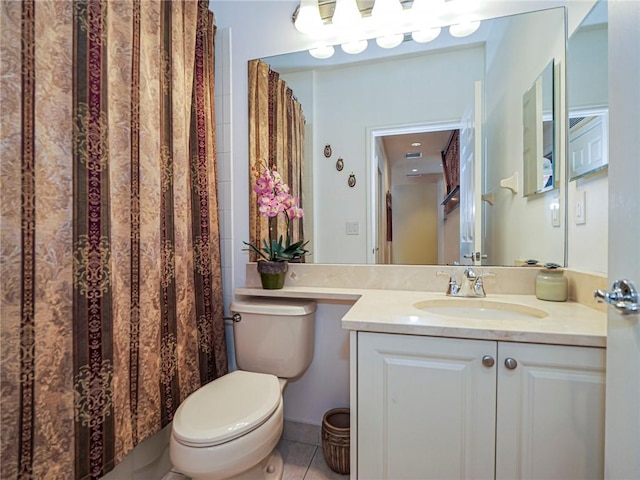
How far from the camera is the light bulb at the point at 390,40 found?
Result: 1.42 metres

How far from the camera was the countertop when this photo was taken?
0.82m

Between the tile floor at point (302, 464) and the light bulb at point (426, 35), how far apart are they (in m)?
1.95

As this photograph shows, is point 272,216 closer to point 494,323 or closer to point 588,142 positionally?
point 494,323

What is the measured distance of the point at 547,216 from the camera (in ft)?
4.19

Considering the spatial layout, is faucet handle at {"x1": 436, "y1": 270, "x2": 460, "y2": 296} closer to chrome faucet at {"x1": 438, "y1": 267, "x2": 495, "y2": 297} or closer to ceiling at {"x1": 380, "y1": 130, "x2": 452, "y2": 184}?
chrome faucet at {"x1": 438, "y1": 267, "x2": 495, "y2": 297}

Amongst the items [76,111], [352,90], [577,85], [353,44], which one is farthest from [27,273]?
[577,85]

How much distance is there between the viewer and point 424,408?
0.91 metres

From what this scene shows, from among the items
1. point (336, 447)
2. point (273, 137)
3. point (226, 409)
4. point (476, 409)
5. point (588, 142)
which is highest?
point (273, 137)

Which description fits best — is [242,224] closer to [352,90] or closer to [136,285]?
[136,285]

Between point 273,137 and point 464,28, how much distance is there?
3.27 feet

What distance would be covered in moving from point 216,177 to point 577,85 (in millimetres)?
1587

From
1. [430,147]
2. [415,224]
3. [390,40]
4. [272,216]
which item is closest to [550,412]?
[415,224]

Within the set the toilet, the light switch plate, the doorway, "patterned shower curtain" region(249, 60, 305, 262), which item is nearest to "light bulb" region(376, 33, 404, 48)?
the doorway

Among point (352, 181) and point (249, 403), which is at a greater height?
point (352, 181)
